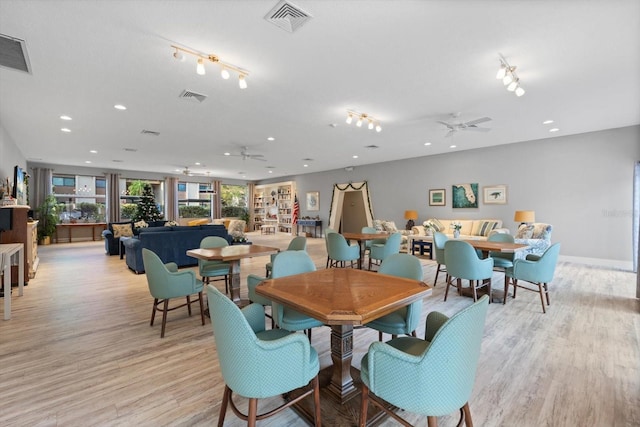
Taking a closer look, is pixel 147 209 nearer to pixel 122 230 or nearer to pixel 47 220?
pixel 122 230

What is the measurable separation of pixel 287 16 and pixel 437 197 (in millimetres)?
7456

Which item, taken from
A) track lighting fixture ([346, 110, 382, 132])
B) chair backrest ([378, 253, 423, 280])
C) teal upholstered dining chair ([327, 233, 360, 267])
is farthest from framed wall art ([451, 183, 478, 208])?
chair backrest ([378, 253, 423, 280])

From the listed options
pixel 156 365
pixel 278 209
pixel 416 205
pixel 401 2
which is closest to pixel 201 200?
pixel 278 209

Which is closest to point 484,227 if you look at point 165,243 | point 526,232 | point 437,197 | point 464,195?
point 464,195

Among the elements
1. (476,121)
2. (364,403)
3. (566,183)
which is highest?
(476,121)

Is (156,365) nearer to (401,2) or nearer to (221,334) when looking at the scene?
(221,334)

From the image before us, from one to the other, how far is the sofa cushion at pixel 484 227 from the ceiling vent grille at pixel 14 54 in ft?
28.5

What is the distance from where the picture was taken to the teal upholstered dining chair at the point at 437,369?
3.97 feet

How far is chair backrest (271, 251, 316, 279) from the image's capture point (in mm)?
2469

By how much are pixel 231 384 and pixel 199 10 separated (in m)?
2.66

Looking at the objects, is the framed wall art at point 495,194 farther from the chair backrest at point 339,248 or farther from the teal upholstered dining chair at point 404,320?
the teal upholstered dining chair at point 404,320

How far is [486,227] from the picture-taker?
7.42 metres

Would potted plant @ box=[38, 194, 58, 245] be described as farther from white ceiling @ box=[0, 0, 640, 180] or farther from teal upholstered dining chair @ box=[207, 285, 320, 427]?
teal upholstered dining chair @ box=[207, 285, 320, 427]

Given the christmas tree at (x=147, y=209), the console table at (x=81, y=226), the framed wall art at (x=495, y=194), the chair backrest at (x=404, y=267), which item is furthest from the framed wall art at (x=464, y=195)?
the console table at (x=81, y=226)
